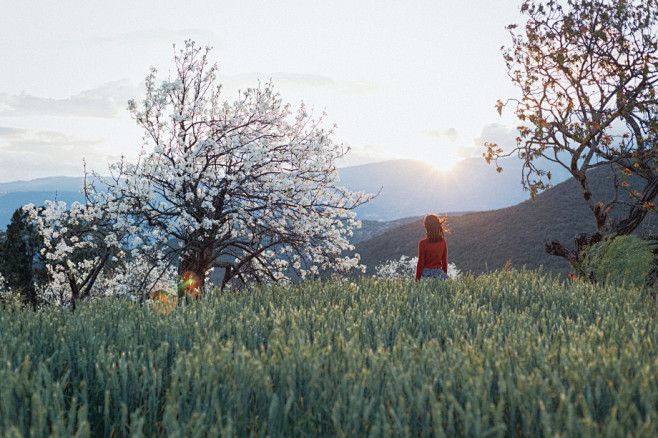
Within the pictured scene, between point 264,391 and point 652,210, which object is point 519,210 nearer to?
point 652,210

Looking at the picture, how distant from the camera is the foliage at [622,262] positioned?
30.0ft

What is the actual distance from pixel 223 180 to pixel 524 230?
49592 millimetres

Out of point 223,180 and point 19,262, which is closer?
point 223,180

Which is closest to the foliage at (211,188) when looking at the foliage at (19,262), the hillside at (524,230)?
the foliage at (19,262)

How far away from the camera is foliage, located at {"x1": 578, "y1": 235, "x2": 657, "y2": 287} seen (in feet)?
30.0

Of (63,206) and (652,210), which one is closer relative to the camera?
(652,210)

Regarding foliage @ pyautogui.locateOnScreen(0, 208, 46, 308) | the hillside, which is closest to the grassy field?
foliage @ pyautogui.locateOnScreen(0, 208, 46, 308)

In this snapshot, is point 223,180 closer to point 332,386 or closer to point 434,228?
point 434,228

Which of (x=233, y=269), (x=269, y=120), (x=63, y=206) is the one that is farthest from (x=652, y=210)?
(x=63, y=206)

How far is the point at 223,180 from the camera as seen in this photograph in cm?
1201

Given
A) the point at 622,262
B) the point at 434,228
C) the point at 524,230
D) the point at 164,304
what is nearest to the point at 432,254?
the point at 434,228

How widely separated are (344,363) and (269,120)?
10.8 m

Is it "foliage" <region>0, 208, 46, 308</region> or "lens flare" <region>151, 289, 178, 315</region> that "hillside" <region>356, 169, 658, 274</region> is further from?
"lens flare" <region>151, 289, 178, 315</region>

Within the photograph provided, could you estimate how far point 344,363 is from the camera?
2668mm
